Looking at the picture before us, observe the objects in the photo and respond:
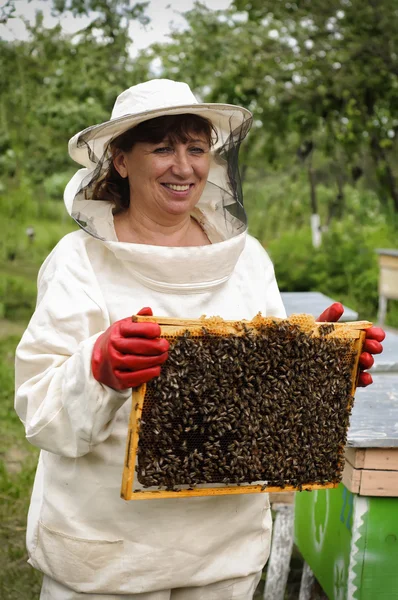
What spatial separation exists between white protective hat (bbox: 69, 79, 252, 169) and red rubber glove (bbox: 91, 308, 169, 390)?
64 cm

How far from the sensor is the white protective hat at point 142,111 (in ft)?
7.63

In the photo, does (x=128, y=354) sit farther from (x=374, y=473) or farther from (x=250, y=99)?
(x=250, y=99)

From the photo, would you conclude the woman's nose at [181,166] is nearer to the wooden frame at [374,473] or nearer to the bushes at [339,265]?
the wooden frame at [374,473]

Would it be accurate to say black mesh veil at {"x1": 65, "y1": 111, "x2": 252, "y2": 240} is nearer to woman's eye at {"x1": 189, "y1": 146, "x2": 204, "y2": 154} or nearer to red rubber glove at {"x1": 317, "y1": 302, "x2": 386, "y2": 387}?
woman's eye at {"x1": 189, "y1": 146, "x2": 204, "y2": 154}

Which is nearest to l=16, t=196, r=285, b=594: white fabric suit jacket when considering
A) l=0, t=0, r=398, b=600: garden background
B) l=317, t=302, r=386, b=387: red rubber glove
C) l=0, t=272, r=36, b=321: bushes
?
l=317, t=302, r=386, b=387: red rubber glove

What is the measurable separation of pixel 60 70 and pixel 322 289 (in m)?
4.97

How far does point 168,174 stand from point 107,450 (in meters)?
0.87

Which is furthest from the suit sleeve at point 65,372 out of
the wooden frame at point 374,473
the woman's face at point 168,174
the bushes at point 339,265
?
the bushes at point 339,265

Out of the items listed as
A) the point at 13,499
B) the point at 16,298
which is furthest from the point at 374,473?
the point at 16,298

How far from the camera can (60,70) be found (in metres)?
9.61

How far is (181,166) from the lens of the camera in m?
2.40

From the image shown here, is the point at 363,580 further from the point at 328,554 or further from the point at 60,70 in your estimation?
the point at 60,70

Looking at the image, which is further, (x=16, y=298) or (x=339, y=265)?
(x=339, y=265)

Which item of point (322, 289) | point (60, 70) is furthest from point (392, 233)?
point (60, 70)
